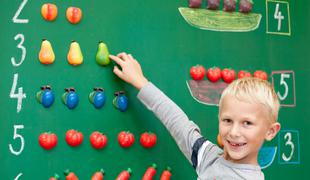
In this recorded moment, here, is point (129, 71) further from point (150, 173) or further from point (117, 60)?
point (150, 173)

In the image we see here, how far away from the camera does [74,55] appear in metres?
1.12

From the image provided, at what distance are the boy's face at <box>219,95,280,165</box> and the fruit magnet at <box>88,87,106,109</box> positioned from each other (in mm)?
308

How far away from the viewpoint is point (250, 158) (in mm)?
1040

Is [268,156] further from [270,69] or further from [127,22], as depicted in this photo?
[127,22]

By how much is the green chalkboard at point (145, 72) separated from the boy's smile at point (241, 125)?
9.5 inches

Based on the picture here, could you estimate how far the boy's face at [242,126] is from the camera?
98 centimetres

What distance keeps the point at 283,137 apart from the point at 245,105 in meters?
0.41

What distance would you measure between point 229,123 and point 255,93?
9 centimetres

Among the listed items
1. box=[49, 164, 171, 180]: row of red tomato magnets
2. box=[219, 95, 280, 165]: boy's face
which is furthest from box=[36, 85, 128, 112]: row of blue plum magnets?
box=[219, 95, 280, 165]: boy's face

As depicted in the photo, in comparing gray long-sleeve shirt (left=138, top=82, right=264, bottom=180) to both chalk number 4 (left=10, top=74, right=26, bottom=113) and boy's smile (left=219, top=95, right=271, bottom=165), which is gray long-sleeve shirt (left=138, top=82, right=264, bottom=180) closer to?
boy's smile (left=219, top=95, right=271, bottom=165)

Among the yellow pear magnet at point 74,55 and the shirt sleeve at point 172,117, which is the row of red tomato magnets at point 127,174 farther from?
the yellow pear magnet at point 74,55

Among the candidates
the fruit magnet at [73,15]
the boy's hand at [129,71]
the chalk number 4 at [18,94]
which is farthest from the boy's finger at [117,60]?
the chalk number 4 at [18,94]

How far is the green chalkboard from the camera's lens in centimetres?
108

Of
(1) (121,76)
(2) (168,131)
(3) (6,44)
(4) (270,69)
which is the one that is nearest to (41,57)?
(3) (6,44)
